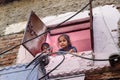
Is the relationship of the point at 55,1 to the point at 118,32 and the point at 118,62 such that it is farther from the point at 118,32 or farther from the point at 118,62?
the point at 118,62

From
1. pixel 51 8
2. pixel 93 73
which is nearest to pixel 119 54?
pixel 93 73

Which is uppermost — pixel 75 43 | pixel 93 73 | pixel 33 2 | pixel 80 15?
pixel 33 2

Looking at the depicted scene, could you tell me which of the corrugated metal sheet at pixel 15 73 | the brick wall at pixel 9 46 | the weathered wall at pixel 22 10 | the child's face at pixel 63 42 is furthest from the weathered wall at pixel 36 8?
the corrugated metal sheet at pixel 15 73

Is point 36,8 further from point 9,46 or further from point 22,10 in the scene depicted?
point 9,46

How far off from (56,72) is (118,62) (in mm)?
1043

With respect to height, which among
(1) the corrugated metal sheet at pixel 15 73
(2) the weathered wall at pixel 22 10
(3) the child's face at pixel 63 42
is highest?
(2) the weathered wall at pixel 22 10

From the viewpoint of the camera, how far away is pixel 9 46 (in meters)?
6.86

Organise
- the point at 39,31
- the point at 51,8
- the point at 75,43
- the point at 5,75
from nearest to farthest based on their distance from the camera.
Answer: the point at 5,75, the point at 39,31, the point at 51,8, the point at 75,43

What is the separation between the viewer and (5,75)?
5.04m

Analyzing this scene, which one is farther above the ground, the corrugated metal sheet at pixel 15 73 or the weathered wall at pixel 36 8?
the weathered wall at pixel 36 8

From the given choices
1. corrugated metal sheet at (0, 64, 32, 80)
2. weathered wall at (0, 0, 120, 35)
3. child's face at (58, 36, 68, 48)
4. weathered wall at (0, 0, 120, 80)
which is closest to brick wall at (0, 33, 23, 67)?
weathered wall at (0, 0, 120, 80)

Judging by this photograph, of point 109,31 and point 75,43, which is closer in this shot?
point 109,31

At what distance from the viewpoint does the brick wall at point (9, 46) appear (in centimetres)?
644

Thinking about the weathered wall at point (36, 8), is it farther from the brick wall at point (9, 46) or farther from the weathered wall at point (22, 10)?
the brick wall at point (9, 46)
